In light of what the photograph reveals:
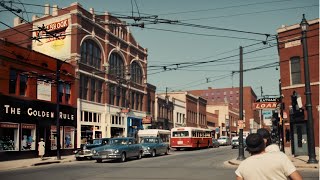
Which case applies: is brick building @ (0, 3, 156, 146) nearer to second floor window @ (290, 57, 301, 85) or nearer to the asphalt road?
second floor window @ (290, 57, 301, 85)

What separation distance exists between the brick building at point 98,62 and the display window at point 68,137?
107 cm

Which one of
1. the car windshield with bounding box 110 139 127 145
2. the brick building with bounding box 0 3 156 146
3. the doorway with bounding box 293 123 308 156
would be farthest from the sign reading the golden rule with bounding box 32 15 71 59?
the doorway with bounding box 293 123 308 156

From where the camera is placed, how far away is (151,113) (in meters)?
59.4

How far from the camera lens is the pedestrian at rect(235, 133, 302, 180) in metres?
4.41

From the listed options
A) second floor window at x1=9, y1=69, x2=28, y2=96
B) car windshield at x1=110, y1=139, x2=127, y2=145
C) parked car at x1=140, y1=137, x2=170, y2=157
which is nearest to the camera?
car windshield at x1=110, y1=139, x2=127, y2=145

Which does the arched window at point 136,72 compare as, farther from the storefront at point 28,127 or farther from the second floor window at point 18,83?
the second floor window at point 18,83

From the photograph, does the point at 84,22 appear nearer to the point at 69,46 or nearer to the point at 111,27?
the point at 69,46

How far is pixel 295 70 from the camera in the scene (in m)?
35.2

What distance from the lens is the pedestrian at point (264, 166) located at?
4.41m

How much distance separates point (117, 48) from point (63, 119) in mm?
14750

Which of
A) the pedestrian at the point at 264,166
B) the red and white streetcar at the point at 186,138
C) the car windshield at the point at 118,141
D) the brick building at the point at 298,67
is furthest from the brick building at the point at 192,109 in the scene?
the pedestrian at the point at 264,166

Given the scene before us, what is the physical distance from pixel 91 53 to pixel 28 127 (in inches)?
546

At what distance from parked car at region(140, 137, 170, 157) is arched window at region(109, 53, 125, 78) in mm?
16270

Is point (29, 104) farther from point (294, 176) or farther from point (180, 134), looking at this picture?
point (294, 176)
